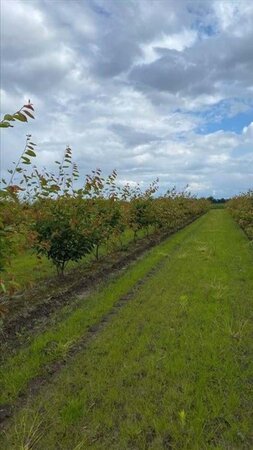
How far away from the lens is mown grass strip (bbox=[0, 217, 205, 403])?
16.4 feet

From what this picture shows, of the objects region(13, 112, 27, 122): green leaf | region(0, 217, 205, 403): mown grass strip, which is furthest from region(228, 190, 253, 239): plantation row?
region(13, 112, 27, 122): green leaf

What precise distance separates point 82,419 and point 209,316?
3.57 m

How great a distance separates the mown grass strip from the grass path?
0.05m

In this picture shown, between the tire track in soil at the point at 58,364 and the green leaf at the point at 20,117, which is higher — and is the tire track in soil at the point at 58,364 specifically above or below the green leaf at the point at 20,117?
below

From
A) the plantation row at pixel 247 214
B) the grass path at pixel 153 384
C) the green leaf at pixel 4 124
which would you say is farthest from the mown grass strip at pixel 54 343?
the plantation row at pixel 247 214

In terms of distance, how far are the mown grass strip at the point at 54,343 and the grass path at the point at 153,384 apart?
0.05 meters

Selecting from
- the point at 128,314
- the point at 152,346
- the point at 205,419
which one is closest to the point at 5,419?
the point at 205,419

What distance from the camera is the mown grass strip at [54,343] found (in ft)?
16.4

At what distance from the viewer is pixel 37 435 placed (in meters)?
3.89

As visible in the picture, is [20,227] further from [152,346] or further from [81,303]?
[81,303]

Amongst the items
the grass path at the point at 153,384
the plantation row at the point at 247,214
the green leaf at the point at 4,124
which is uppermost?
the green leaf at the point at 4,124

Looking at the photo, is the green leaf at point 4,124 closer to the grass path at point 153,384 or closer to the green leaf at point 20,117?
the green leaf at point 20,117

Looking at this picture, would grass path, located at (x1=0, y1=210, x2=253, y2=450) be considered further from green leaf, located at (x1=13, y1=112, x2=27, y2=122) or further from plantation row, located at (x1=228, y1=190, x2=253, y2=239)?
plantation row, located at (x1=228, y1=190, x2=253, y2=239)

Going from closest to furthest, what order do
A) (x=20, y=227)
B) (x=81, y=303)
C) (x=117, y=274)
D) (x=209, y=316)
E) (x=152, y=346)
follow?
(x=20, y=227) → (x=152, y=346) → (x=209, y=316) → (x=81, y=303) → (x=117, y=274)
